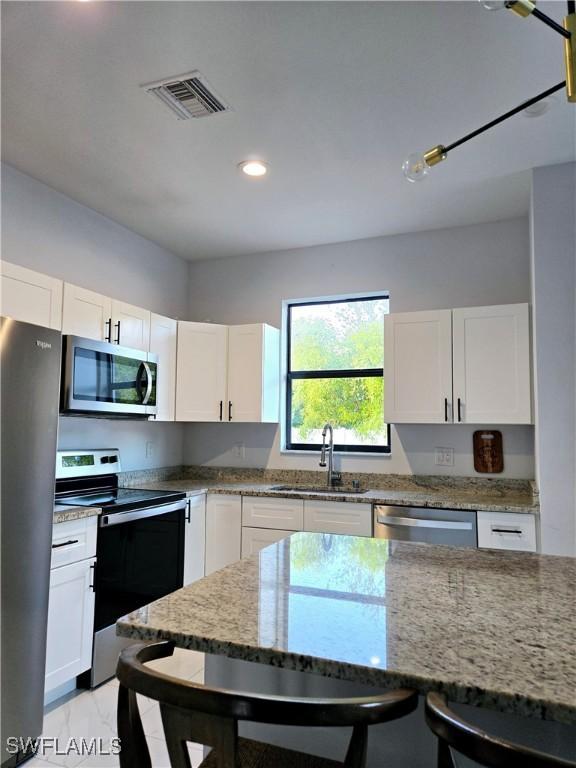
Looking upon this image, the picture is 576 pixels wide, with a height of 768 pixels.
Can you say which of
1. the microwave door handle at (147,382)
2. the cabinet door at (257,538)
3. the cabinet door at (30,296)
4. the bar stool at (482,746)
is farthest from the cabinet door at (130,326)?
the bar stool at (482,746)

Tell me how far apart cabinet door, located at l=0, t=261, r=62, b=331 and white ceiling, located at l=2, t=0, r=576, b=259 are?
70cm

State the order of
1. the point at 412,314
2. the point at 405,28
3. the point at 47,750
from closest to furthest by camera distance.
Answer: the point at 405,28, the point at 47,750, the point at 412,314

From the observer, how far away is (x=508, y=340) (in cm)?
318

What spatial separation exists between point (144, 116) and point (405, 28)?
120cm

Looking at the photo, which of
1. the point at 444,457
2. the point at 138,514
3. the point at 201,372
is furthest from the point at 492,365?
the point at 138,514

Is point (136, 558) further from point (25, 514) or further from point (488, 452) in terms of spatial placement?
point (488, 452)

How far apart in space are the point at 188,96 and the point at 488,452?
277 centimetres

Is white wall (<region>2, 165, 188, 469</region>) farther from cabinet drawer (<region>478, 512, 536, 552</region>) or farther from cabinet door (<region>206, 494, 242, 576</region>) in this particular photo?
cabinet drawer (<region>478, 512, 536, 552</region>)

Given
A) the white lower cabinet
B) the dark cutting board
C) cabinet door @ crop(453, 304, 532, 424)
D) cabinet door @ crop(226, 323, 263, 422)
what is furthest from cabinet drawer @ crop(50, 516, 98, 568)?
the dark cutting board

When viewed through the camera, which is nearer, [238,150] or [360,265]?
[238,150]

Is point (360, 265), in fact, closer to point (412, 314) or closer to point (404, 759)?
point (412, 314)

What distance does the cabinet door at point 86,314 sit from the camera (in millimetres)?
2768

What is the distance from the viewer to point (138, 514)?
2.86 m

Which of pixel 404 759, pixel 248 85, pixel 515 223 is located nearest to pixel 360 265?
pixel 515 223
